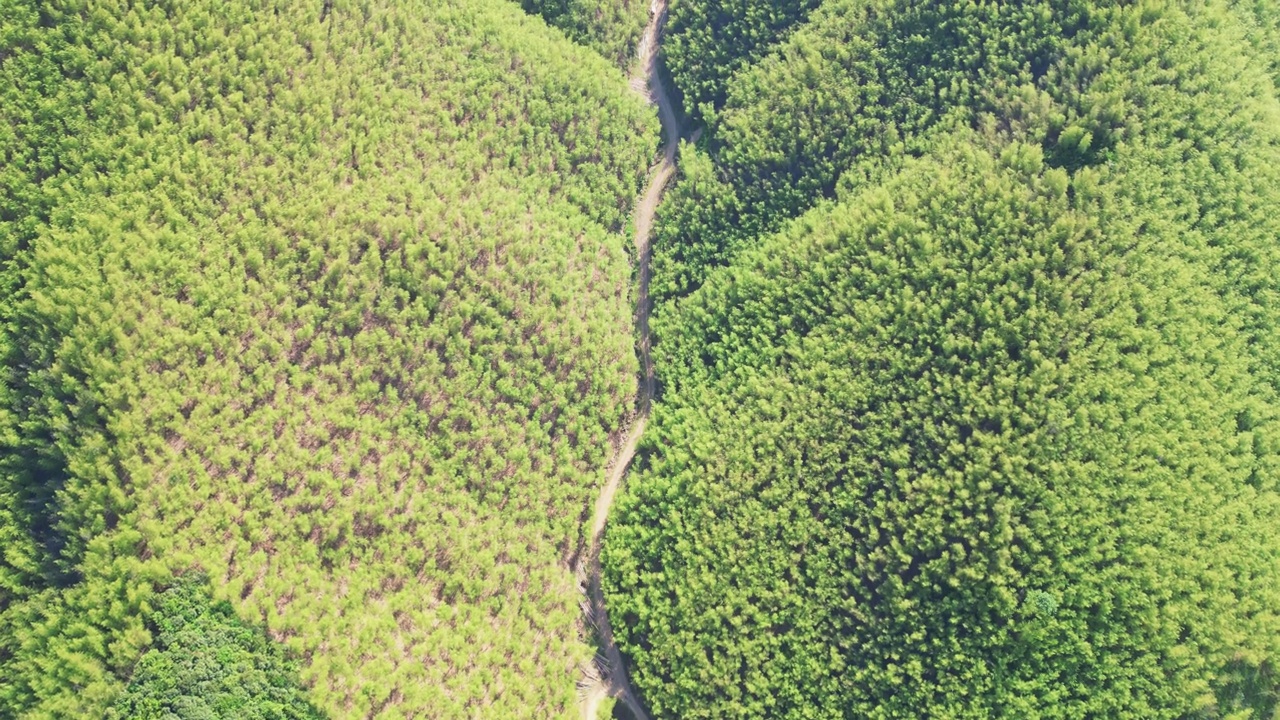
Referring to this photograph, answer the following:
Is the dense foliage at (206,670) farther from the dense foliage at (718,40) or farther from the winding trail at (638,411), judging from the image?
the dense foliage at (718,40)

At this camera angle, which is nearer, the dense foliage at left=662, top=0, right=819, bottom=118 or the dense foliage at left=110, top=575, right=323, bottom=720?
the dense foliage at left=110, top=575, right=323, bottom=720

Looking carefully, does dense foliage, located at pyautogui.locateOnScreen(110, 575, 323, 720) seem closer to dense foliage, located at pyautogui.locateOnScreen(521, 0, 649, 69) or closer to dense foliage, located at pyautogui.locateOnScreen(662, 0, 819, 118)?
dense foliage, located at pyautogui.locateOnScreen(662, 0, 819, 118)

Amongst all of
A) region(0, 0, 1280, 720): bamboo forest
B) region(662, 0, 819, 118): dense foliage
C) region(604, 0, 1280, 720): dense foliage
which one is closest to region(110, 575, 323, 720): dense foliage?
region(0, 0, 1280, 720): bamboo forest

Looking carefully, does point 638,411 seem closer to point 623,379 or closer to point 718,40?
point 623,379

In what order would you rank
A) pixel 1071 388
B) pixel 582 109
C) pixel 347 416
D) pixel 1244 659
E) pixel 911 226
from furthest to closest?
pixel 582 109 < pixel 911 226 < pixel 347 416 < pixel 1071 388 < pixel 1244 659

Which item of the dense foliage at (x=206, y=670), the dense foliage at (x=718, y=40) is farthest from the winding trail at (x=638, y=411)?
the dense foliage at (x=206, y=670)

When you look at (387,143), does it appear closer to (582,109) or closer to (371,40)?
(371,40)

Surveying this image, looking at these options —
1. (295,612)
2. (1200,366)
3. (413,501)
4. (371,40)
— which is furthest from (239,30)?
(1200,366)
